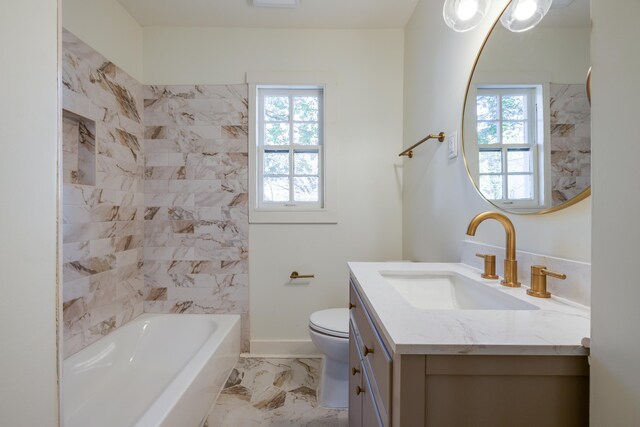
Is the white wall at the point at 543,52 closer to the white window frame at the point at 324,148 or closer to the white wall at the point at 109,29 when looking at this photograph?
the white window frame at the point at 324,148

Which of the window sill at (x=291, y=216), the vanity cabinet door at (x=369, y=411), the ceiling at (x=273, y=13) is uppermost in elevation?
the ceiling at (x=273, y=13)

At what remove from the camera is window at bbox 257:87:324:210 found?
2260 millimetres

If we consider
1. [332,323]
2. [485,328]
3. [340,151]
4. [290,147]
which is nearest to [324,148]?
[340,151]

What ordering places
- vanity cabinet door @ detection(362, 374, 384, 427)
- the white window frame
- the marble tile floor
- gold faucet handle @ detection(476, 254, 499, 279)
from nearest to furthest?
vanity cabinet door @ detection(362, 374, 384, 427) < gold faucet handle @ detection(476, 254, 499, 279) < the marble tile floor < the white window frame

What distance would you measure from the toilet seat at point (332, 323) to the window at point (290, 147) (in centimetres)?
82

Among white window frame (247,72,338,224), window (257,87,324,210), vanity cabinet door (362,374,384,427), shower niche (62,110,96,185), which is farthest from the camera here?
window (257,87,324,210)

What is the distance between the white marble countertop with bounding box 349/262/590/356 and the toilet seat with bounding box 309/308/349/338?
86cm

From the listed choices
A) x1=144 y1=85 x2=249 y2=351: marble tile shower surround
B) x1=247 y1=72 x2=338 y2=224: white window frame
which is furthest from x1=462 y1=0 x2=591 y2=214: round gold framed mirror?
x1=144 y1=85 x2=249 y2=351: marble tile shower surround

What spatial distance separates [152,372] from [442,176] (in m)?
2.06
